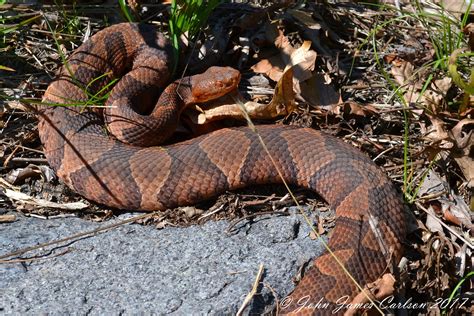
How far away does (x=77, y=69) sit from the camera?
4.04m

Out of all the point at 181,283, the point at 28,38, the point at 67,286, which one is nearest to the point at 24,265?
the point at 67,286

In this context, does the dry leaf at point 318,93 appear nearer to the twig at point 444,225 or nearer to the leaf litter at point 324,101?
the leaf litter at point 324,101

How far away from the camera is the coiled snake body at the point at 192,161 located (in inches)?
120

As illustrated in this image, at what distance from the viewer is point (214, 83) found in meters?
3.93

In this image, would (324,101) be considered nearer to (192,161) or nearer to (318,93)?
(318,93)

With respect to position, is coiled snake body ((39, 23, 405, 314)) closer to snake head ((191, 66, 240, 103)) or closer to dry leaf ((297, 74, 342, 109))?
snake head ((191, 66, 240, 103))

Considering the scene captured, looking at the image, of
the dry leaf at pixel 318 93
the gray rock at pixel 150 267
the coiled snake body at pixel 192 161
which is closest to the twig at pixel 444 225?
the coiled snake body at pixel 192 161

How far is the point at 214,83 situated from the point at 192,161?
68cm

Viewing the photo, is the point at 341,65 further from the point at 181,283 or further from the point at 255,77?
the point at 181,283

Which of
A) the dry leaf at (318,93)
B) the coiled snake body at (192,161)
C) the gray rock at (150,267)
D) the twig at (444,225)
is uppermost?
the dry leaf at (318,93)

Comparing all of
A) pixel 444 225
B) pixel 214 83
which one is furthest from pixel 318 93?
pixel 444 225

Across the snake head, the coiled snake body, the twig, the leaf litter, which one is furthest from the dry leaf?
the twig

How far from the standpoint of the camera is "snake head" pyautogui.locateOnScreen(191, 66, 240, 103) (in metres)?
3.92

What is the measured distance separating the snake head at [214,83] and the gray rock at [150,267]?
1.02 meters
